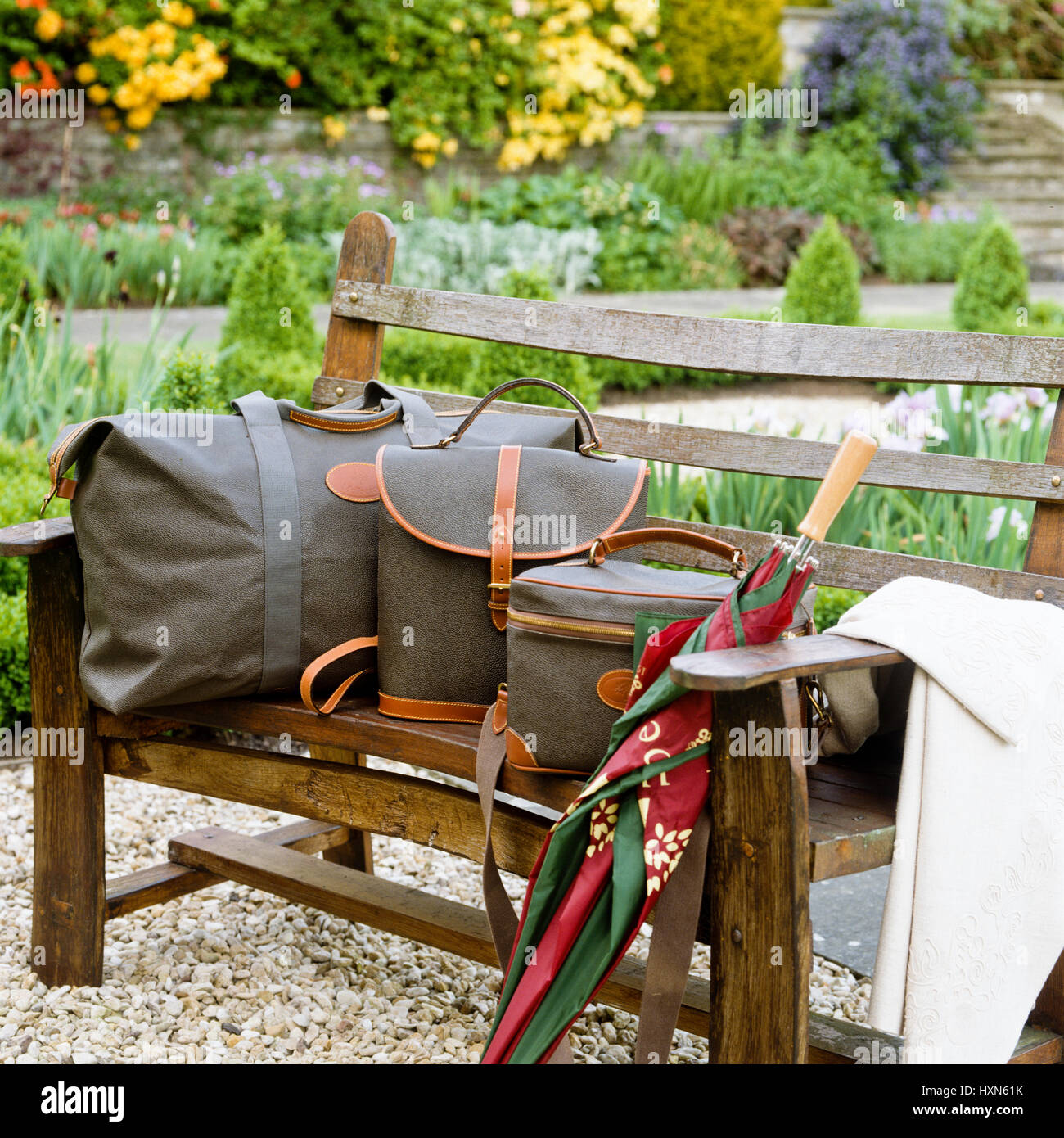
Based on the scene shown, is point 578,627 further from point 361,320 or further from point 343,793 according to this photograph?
point 361,320

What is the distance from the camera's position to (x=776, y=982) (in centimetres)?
149

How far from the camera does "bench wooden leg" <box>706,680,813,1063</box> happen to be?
1457mm

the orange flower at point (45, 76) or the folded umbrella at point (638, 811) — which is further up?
the orange flower at point (45, 76)

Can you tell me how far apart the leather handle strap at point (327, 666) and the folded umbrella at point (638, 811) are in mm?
505

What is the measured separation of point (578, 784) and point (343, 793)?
497mm

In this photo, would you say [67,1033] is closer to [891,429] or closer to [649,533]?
[649,533]

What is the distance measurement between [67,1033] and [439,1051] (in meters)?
0.62

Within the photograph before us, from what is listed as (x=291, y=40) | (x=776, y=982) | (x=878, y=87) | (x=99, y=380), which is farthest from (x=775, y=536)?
(x=878, y=87)

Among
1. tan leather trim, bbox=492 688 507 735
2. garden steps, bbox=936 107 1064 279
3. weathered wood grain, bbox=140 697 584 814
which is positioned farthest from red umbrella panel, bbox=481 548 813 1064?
garden steps, bbox=936 107 1064 279

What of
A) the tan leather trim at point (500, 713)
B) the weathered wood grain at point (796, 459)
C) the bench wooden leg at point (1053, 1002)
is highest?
the weathered wood grain at point (796, 459)

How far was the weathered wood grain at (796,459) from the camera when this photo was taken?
1935 mm

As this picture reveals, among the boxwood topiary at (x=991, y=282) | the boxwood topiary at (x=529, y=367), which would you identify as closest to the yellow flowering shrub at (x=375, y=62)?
the boxwood topiary at (x=991, y=282)

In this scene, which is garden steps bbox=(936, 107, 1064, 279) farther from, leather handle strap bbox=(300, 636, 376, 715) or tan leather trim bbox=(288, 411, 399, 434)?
leather handle strap bbox=(300, 636, 376, 715)

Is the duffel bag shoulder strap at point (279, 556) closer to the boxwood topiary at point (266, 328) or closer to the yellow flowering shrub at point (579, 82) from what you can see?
the boxwood topiary at point (266, 328)
